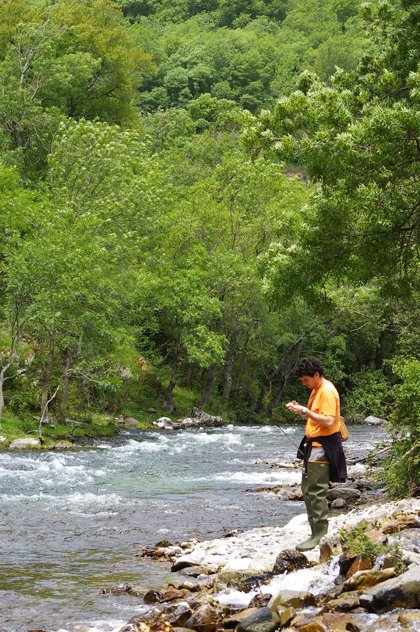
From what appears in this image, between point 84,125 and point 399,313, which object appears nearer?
point 399,313

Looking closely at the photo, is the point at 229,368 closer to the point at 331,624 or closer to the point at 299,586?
the point at 299,586

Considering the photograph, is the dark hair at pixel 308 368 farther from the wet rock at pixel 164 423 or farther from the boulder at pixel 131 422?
the wet rock at pixel 164 423

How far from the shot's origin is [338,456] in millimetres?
9203

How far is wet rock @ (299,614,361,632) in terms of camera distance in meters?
6.79

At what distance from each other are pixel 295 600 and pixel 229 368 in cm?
3822

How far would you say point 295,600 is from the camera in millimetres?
7691

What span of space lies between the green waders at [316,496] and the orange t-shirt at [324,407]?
13.3 inches

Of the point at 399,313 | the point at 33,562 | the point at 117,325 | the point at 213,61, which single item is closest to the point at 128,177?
the point at 117,325

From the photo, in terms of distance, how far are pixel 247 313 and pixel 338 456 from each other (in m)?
35.4

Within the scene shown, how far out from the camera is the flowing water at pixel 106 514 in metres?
9.34

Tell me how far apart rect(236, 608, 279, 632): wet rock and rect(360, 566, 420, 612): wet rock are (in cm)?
84

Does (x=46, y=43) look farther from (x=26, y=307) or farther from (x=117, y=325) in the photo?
(x=26, y=307)

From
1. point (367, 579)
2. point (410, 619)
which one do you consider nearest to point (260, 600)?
point (367, 579)

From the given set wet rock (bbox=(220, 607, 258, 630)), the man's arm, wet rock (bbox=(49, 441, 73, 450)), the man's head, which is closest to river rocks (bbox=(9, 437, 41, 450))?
wet rock (bbox=(49, 441, 73, 450))
